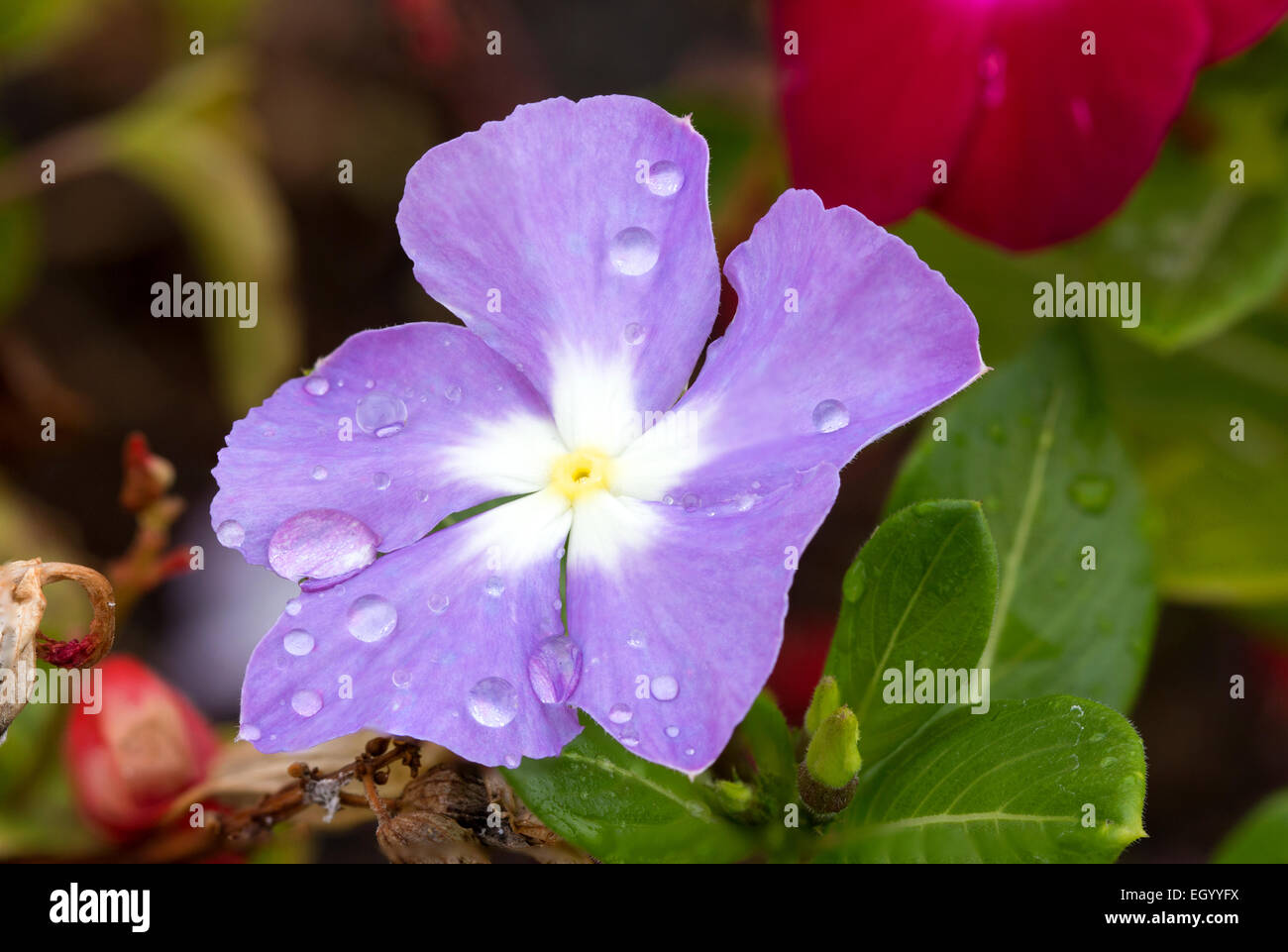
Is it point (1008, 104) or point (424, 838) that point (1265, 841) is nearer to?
point (1008, 104)

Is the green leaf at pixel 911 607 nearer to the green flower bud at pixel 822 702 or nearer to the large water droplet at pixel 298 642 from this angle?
the green flower bud at pixel 822 702

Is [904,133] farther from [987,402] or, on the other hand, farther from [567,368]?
[567,368]

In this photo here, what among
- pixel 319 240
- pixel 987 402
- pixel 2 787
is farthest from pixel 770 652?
pixel 319 240

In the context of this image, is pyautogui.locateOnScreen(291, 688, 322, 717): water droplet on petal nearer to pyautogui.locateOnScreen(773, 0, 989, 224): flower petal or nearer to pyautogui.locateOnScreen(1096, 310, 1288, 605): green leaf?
pyautogui.locateOnScreen(773, 0, 989, 224): flower petal

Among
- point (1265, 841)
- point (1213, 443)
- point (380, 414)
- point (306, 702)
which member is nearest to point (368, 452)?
point (380, 414)

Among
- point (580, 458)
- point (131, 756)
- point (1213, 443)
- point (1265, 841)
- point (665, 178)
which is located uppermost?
point (1213, 443)

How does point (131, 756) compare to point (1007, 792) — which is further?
point (131, 756)

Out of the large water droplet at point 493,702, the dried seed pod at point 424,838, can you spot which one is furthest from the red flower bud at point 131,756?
the large water droplet at point 493,702
